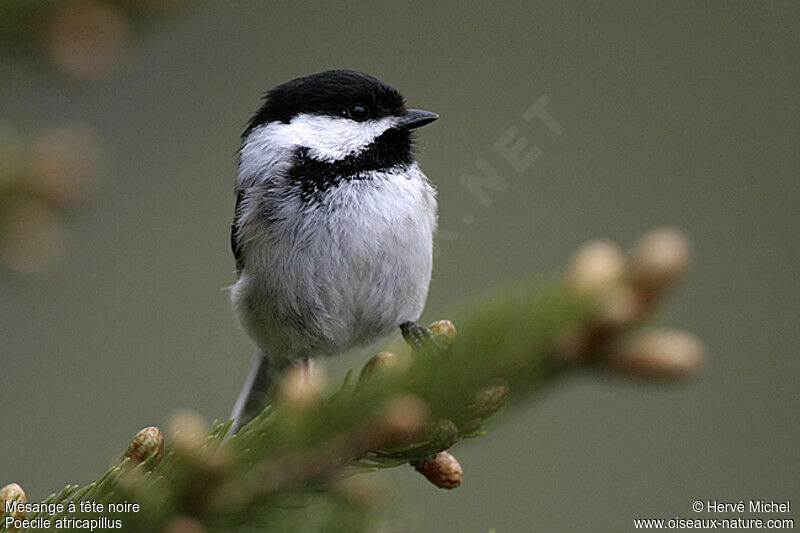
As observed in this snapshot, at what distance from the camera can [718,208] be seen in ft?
12.0

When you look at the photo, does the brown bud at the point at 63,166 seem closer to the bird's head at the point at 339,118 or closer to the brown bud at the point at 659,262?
the brown bud at the point at 659,262

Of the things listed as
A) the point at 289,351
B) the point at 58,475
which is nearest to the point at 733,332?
the point at 289,351

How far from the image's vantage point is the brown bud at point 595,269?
0.66 meters

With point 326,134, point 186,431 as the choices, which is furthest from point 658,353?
point 326,134

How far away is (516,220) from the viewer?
334cm

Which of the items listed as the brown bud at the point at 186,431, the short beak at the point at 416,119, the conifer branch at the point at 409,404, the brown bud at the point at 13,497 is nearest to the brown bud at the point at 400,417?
the conifer branch at the point at 409,404

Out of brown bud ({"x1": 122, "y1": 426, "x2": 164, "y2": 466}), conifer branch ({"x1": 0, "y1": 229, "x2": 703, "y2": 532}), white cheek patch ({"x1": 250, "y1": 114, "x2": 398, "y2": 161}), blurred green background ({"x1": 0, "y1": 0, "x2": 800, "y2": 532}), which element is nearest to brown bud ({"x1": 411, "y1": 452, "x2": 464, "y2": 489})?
conifer branch ({"x1": 0, "y1": 229, "x2": 703, "y2": 532})

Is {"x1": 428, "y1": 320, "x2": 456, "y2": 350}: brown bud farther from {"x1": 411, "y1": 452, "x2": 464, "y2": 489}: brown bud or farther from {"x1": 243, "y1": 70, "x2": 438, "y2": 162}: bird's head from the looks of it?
{"x1": 243, "y1": 70, "x2": 438, "y2": 162}: bird's head

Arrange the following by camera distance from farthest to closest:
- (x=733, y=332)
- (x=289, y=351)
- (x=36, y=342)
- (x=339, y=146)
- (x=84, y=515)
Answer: (x=733, y=332) < (x=36, y=342) < (x=289, y=351) < (x=339, y=146) < (x=84, y=515)

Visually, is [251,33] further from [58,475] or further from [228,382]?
[58,475]

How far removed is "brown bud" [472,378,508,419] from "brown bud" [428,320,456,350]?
2.2 inches

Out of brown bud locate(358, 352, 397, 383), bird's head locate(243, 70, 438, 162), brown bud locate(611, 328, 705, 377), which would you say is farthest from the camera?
bird's head locate(243, 70, 438, 162)

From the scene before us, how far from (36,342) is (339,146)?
189 centimetres

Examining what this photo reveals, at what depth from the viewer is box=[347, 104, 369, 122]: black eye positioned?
1921 millimetres
